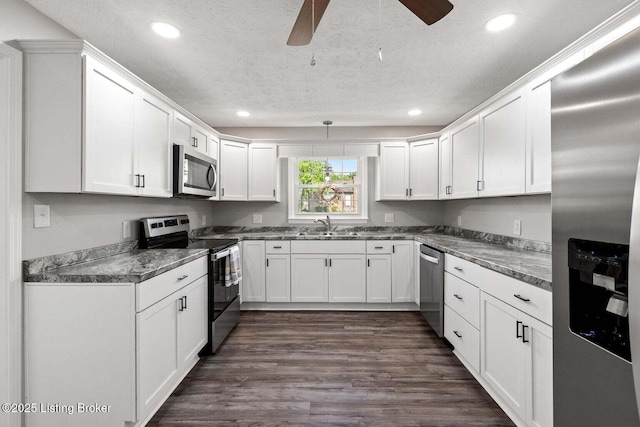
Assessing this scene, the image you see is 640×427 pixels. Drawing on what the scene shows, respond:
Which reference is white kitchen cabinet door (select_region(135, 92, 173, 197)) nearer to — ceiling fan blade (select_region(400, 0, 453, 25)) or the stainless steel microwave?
the stainless steel microwave

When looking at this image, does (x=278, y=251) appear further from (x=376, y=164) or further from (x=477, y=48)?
(x=477, y=48)

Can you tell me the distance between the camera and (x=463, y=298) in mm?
2283

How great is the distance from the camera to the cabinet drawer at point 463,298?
2080mm

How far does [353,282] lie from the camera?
351 cm

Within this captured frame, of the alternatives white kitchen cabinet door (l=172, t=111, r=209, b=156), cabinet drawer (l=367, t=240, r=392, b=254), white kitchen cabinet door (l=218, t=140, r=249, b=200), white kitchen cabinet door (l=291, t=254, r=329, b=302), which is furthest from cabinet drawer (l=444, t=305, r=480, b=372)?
white kitchen cabinet door (l=172, t=111, r=209, b=156)

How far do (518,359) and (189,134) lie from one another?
306 cm

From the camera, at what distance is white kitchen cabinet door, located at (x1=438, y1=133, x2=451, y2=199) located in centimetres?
336

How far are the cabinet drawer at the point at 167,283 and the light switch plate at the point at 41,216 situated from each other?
68 cm

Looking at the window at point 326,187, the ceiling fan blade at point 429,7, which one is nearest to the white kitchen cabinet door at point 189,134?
the window at point 326,187

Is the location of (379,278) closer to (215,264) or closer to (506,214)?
(506,214)

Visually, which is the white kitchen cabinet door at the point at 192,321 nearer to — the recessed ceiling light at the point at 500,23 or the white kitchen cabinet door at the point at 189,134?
the white kitchen cabinet door at the point at 189,134

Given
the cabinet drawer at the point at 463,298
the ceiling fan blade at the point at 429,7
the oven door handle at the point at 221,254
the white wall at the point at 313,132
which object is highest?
the white wall at the point at 313,132

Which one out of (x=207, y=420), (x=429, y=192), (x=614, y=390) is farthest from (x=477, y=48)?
(x=207, y=420)

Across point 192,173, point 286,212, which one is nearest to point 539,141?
point 192,173
